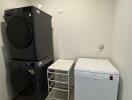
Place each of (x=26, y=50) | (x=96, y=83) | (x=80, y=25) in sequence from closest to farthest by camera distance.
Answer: (x=96, y=83), (x=26, y=50), (x=80, y=25)

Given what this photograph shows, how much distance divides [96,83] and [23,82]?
3.61 ft

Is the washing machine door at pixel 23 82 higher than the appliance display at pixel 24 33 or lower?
lower

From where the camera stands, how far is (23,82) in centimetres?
177

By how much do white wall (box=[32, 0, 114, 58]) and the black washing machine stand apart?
30.8 inches

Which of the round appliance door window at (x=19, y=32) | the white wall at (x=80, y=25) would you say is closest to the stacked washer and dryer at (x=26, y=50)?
the round appliance door window at (x=19, y=32)

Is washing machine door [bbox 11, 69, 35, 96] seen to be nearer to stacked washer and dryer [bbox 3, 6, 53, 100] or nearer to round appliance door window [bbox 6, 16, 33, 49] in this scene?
stacked washer and dryer [bbox 3, 6, 53, 100]

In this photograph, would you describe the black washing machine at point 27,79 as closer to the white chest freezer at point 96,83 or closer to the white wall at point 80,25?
the white chest freezer at point 96,83

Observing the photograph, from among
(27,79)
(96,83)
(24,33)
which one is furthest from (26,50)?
(96,83)

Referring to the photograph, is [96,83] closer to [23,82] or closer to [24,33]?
[23,82]

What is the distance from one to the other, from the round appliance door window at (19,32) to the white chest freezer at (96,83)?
2.76ft

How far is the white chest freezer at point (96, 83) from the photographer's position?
1518 millimetres

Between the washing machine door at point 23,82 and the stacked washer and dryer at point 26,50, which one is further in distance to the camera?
the washing machine door at point 23,82

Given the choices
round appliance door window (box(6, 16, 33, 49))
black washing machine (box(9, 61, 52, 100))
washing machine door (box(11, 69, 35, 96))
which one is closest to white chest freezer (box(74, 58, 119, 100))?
black washing machine (box(9, 61, 52, 100))

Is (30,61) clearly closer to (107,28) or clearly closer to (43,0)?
(43,0)
